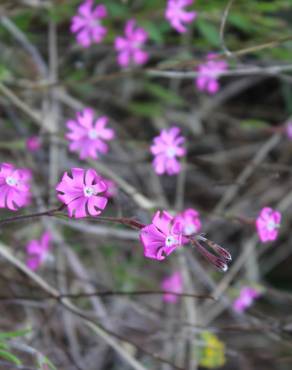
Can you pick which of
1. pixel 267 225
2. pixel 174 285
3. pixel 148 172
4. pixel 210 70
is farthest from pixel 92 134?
pixel 174 285

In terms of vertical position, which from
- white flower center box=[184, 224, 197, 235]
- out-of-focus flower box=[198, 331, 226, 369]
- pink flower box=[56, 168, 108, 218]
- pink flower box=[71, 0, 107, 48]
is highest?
pink flower box=[71, 0, 107, 48]

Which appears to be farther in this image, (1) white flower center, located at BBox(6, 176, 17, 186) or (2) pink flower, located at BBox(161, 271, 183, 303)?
(2) pink flower, located at BBox(161, 271, 183, 303)

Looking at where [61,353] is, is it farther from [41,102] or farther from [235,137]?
[235,137]

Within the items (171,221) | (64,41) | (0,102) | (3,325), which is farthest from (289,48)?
(3,325)

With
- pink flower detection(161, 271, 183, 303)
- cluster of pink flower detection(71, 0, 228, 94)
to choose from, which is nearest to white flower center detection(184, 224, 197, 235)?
cluster of pink flower detection(71, 0, 228, 94)

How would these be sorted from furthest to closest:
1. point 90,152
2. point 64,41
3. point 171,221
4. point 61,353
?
1. point 64,41
2. point 61,353
3. point 90,152
4. point 171,221

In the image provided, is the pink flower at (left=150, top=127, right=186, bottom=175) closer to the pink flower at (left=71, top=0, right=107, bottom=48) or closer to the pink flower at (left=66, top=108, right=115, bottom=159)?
the pink flower at (left=66, top=108, right=115, bottom=159)
